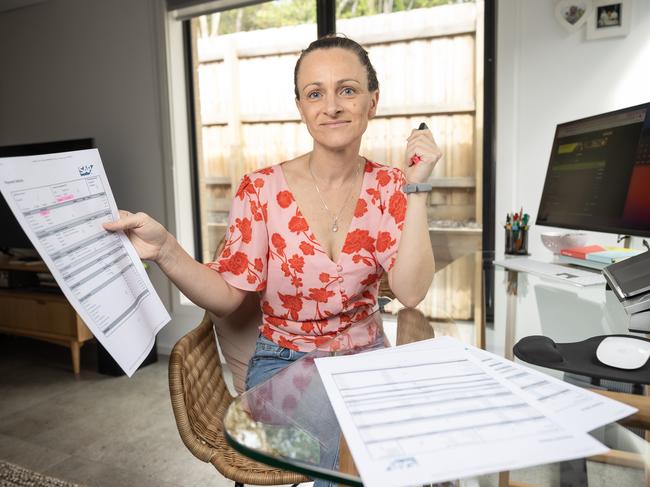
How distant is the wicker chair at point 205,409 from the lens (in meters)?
1.03

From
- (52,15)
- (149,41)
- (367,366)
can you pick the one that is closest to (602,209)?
(367,366)

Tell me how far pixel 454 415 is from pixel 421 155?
0.64 metres

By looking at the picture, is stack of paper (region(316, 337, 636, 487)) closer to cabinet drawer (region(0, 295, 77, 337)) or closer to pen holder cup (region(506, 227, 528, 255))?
pen holder cup (region(506, 227, 528, 255))

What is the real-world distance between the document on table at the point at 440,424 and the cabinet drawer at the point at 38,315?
2794 mm

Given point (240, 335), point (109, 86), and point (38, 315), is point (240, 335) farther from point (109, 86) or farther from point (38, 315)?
point (109, 86)

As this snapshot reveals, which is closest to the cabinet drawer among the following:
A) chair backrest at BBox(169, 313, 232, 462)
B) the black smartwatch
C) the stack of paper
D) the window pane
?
the window pane

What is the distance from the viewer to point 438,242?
8.84ft

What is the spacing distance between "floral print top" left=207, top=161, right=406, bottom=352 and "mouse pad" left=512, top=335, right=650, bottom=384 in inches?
19.4

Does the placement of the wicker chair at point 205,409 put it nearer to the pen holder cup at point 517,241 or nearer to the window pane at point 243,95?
the pen holder cup at point 517,241

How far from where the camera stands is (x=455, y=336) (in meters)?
0.90

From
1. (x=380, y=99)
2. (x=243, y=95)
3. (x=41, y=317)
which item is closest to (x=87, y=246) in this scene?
(x=380, y=99)

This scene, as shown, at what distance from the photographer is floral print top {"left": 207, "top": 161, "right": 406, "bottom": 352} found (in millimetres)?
1239

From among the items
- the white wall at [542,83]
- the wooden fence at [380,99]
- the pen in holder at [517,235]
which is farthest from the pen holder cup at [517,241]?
the wooden fence at [380,99]

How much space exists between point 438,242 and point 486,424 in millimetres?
2213
